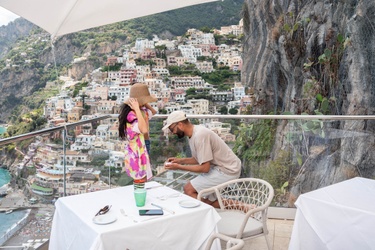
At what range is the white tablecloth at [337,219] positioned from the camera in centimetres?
259

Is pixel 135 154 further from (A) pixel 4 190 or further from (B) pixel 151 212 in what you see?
(A) pixel 4 190

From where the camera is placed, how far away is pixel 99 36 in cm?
1630

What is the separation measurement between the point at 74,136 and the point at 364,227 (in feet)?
10.2

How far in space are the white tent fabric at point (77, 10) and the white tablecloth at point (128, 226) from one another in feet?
6.10

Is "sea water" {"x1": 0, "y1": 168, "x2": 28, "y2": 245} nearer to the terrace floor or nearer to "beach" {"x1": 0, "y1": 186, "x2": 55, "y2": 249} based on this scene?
"beach" {"x1": 0, "y1": 186, "x2": 55, "y2": 249}

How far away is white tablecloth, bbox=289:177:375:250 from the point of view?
259 centimetres

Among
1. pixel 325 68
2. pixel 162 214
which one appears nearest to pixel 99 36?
pixel 325 68

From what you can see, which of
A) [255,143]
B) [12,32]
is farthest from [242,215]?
[12,32]

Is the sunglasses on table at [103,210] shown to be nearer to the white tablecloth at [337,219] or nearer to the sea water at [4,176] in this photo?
the sea water at [4,176]

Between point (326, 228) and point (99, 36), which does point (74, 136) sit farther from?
point (99, 36)

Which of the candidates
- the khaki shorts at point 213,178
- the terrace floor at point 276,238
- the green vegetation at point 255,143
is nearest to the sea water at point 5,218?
the khaki shorts at point 213,178

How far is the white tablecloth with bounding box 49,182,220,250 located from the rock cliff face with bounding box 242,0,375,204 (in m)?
2.43

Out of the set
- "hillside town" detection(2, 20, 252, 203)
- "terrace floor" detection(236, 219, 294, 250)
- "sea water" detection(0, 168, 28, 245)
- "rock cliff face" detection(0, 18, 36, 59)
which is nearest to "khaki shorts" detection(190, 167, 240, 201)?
"terrace floor" detection(236, 219, 294, 250)

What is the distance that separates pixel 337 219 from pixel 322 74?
6635 millimetres
